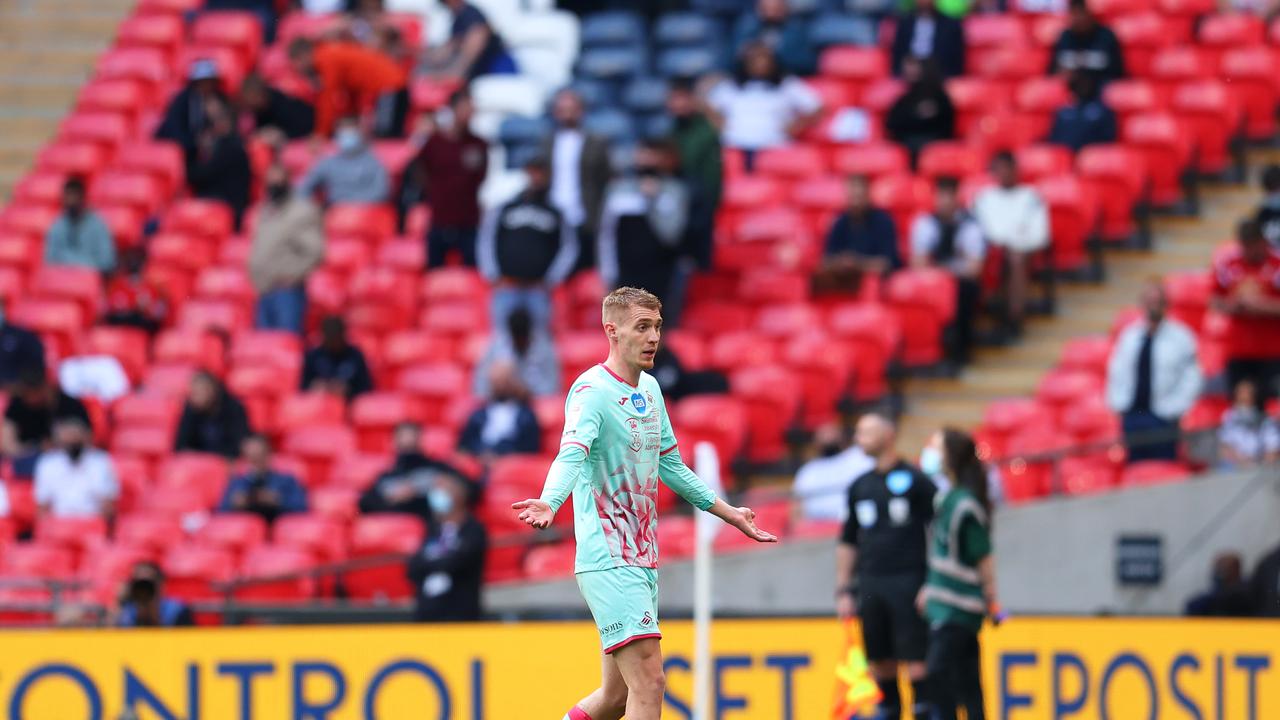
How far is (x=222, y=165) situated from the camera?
63.9 ft

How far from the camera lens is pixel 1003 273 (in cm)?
1723

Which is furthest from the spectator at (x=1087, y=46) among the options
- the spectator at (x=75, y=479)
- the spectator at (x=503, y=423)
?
the spectator at (x=75, y=479)

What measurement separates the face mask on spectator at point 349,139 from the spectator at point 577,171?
1.98 m

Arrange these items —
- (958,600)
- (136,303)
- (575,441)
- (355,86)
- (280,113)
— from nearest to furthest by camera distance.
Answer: (575,441)
(958,600)
(136,303)
(355,86)
(280,113)

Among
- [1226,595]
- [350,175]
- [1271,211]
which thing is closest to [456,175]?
[350,175]

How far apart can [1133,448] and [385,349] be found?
19.8 feet

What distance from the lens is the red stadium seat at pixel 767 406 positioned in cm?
1644

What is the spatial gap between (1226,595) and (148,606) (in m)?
6.43

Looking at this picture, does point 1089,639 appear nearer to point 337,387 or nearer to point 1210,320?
point 1210,320

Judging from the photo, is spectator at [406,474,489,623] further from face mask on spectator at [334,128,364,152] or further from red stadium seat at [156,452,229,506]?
face mask on spectator at [334,128,364,152]

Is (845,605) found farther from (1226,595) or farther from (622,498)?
(622,498)

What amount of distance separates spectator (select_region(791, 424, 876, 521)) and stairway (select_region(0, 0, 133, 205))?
9.76 metres

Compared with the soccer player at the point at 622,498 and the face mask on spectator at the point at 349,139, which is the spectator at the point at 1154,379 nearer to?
the face mask on spectator at the point at 349,139

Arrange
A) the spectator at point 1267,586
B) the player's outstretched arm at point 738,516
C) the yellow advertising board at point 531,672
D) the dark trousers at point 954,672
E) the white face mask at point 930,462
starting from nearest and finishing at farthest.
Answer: the player's outstretched arm at point 738,516 < the dark trousers at point 954,672 < the yellow advertising board at point 531,672 < the white face mask at point 930,462 < the spectator at point 1267,586
